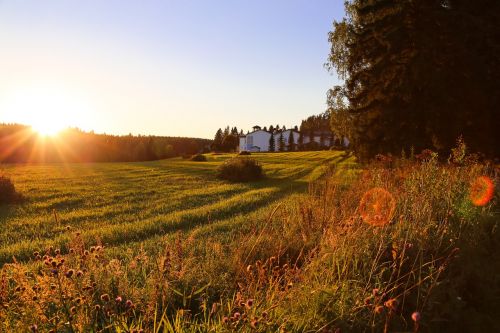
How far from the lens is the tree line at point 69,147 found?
47406mm

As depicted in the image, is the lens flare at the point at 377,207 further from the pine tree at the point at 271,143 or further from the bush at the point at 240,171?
the pine tree at the point at 271,143

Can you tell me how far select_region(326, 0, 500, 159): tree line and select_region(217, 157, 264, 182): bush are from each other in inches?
282

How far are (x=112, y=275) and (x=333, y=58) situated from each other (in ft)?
93.0

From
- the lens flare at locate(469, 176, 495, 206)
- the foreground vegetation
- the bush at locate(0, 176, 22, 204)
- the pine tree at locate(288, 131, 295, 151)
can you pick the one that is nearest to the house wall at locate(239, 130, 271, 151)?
the pine tree at locate(288, 131, 295, 151)

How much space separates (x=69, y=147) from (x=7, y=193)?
133ft

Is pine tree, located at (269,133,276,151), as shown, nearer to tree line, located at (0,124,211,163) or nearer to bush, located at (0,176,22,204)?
Result: tree line, located at (0,124,211,163)

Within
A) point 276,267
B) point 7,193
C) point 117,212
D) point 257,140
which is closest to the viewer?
point 276,267

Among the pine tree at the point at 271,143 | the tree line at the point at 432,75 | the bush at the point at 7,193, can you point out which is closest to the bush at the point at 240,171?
the tree line at the point at 432,75

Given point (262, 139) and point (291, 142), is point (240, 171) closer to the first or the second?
point (291, 142)

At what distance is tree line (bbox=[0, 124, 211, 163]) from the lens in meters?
47.4

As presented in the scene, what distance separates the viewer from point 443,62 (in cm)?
1862

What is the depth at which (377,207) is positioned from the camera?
7.50m

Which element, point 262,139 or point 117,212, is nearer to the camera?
point 117,212

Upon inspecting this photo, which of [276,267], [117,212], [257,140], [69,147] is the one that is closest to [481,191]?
[276,267]
